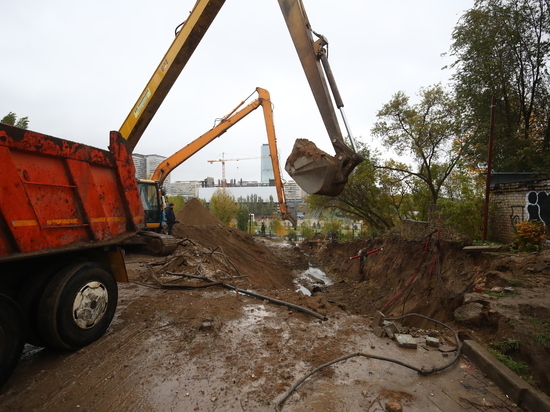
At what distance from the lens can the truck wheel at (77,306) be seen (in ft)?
10.2

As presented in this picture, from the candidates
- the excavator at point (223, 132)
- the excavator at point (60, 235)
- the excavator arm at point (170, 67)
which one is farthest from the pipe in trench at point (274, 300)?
the excavator at point (223, 132)

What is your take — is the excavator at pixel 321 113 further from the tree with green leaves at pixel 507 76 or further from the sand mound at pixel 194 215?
the sand mound at pixel 194 215

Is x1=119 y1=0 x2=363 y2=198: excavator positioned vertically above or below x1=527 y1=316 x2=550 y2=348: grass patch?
above

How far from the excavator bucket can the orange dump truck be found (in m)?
2.98

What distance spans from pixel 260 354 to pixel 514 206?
1054 cm

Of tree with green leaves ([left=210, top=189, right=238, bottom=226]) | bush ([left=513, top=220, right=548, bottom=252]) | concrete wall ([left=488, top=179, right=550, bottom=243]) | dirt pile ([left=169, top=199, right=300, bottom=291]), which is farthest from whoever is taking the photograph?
tree with green leaves ([left=210, top=189, right=238, bottom=226])

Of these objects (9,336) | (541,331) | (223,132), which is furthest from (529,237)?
(223,132)

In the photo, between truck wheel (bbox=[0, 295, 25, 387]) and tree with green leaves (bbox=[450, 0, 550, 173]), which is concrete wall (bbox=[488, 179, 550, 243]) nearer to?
tree with green leaves (bbox=[450, 0, 550, 173])

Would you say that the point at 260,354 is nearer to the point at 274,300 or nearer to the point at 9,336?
the point at 274,300

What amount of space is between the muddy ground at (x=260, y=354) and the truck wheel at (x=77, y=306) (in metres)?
0.21

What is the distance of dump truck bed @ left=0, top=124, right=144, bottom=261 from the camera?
271cm

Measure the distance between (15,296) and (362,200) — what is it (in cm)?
1909

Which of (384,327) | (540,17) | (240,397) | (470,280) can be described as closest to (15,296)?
(240,397)

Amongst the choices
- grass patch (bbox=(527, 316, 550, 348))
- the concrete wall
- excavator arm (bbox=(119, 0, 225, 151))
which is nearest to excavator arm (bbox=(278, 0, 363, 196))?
excavator arm (bbox=(119, 0, 225, 151))
